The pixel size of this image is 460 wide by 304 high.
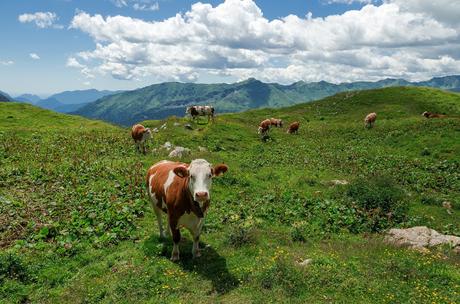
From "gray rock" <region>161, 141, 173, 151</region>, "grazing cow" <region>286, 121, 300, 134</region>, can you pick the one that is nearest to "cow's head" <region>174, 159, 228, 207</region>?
"gray rock" <region>161, 141, 173, 151</region>

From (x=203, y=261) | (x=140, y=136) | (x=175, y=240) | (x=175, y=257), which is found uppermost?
(x=140, y=136)

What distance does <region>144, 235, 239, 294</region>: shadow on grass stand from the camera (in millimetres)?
11064

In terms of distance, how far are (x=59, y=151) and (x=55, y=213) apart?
14.2m

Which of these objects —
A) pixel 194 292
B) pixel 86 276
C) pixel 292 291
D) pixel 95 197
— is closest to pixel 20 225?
pixel 95 197

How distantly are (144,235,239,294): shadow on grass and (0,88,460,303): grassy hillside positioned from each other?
0.06 m

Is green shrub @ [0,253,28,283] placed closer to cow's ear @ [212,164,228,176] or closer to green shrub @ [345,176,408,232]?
cow's ear @ [212,164,228,176]

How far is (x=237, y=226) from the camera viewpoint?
1573cm

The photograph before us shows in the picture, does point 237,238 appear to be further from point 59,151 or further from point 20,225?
point 59,151

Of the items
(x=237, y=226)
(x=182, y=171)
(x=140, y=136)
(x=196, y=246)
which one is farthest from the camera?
(x=140, y=136)

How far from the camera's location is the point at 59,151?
28969 mm

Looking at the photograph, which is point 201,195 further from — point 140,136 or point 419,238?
point 140,136

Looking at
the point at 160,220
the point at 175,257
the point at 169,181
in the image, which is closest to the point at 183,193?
the point at 169,181

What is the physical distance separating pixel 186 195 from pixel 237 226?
14.6 feet

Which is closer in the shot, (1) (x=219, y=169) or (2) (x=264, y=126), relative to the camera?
(1) (x=219, y=169)
